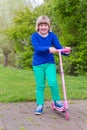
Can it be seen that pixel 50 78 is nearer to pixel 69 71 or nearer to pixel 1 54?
pixel 69 71

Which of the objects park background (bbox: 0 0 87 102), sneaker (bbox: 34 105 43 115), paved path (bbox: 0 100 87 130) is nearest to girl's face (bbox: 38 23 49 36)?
sneaker (bbox: 34 105 43 115)

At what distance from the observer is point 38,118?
564 centimetres

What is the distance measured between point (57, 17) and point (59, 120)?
15653 mm

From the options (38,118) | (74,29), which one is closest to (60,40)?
(74,29)

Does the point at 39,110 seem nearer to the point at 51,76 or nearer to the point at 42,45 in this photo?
the point at 51,76

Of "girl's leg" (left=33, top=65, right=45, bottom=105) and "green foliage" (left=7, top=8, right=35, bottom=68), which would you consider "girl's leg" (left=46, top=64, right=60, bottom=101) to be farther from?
"green foliage" (left=7, top=8, right=35, bottom=68)

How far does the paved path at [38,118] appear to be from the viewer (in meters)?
5.08

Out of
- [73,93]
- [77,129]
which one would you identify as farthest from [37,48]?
[73,93]

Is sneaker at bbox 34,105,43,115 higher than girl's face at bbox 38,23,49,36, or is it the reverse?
girl's face at bbox 38,23,49,36

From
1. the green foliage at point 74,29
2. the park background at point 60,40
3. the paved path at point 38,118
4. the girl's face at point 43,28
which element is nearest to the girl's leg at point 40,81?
the paved path at point 38,118

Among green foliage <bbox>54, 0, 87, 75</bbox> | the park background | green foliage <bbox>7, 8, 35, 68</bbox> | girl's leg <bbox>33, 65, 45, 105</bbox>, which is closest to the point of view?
girl's leg <bbox>33, 65, 45, 105</bbox>

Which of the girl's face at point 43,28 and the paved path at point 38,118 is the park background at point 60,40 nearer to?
the paved path at point 38,118

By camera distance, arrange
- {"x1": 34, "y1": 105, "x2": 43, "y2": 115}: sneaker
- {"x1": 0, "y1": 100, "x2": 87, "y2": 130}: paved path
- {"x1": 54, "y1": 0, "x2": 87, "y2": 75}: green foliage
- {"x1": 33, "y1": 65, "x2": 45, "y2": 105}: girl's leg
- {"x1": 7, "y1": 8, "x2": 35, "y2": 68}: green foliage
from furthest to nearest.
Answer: {"x1": 7, "y1": 8, "x2": 35, "y2": 68}: green foliage, {"x1": 54, "y1": 0, "x2": 87, "y2": 75}: green foliage, {"x1": 33, "y1": 65, "x2": 45, "y2": 105}: girl's leg, {"x1": 34, "y1": 105, "x2": 43, "y2": 115}: sneaker, {"x1": 0, "y1": 100, "x2": 87, "y2": 130}: paved path

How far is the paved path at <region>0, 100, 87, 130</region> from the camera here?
508cm
